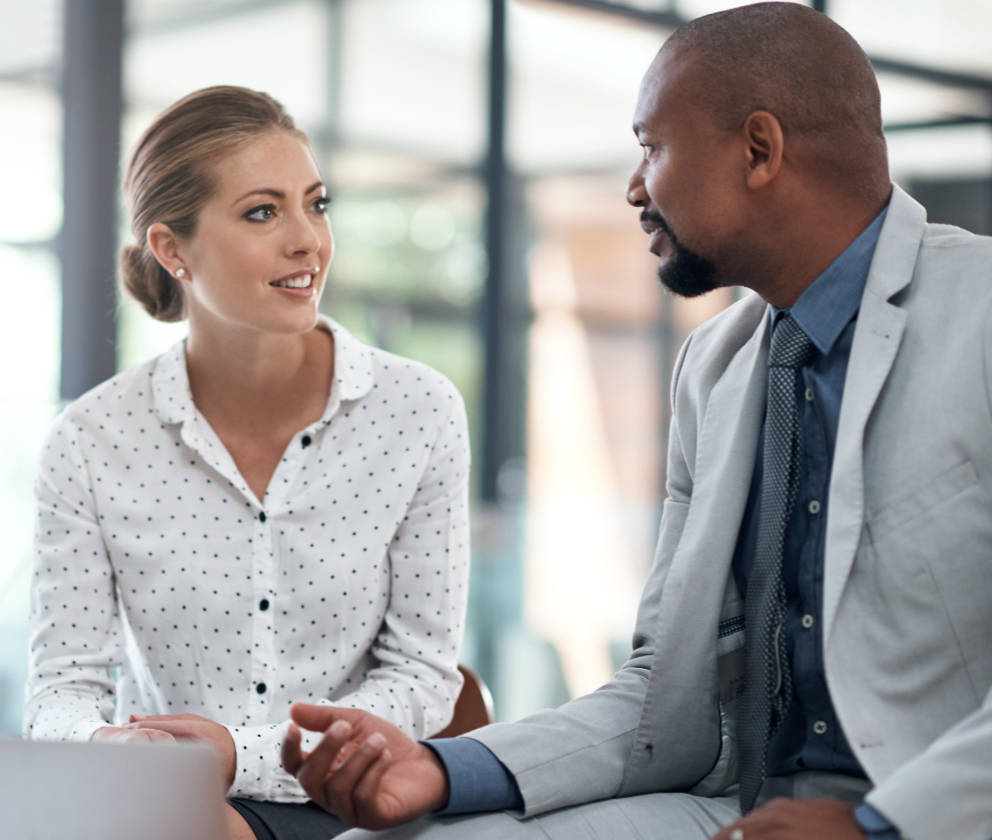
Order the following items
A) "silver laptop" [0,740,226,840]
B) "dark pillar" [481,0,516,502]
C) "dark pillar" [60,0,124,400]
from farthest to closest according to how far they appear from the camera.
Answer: "dark pillar" [481,0,516,502] → "dark pillar" [60,0,124,400] → "silver laptop" [0,740,226,840]

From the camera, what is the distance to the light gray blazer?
1.22 meters

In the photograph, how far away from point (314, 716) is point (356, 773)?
0.23 feet

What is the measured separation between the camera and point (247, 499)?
1833mm

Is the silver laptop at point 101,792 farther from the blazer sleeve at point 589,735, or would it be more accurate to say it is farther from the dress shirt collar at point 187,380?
the dress shirt collar at point 187,380

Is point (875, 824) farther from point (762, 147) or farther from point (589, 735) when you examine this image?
point (762, 147)

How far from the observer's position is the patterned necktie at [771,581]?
4.43ft

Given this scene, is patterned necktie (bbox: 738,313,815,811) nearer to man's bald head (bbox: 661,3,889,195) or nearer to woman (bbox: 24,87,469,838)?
man's bald head (bbox: 661,3,889,195)

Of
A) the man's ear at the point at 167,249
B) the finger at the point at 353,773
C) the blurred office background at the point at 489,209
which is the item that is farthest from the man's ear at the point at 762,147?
the blurred office background at the point at 489,209

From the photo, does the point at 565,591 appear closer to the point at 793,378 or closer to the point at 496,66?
the point at 496,66

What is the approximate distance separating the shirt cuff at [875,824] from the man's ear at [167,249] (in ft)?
4.43

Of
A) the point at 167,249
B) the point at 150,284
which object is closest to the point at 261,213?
the point at 167,249

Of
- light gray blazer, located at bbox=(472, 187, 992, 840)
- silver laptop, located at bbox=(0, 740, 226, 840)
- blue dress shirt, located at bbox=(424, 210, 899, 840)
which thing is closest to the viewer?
silver laptop, located at bbox=(0, 740, 226, 840)

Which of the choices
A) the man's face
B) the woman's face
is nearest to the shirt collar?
the man's face

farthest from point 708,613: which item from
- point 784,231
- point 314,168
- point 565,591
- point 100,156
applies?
point 565,591
